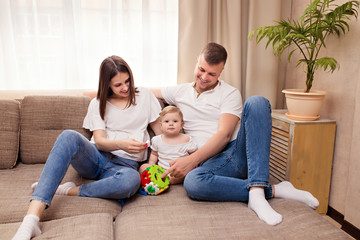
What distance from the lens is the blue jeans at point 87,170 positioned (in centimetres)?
132

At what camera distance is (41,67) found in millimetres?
2383

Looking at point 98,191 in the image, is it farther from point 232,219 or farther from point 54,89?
point 54,89

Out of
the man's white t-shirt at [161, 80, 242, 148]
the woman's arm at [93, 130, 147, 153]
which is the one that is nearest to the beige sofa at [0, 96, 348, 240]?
the woman's arm at [93, 130, 147, 153]

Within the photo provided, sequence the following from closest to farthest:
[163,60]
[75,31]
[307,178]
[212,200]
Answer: [212,200] < [307,178] < [75,31] < [163,60]

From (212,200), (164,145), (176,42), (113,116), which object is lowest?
(212,200)

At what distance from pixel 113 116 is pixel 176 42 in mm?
1076

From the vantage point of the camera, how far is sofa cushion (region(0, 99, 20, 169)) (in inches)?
72.2

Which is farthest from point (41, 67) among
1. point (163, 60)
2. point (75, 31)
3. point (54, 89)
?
point (163, 60)

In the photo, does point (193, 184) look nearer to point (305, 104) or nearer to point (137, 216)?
point (137, 216)

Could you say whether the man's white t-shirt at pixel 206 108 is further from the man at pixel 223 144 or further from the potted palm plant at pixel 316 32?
the potted palm plant at pixel 316 32

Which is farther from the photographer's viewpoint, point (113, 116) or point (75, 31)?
point (75, 31)

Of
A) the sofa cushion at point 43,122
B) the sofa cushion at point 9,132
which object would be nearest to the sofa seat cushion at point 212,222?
the sofa cushion at point 43,122

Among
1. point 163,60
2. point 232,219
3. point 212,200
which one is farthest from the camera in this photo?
point 163,60

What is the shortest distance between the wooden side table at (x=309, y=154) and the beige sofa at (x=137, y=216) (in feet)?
2.22
